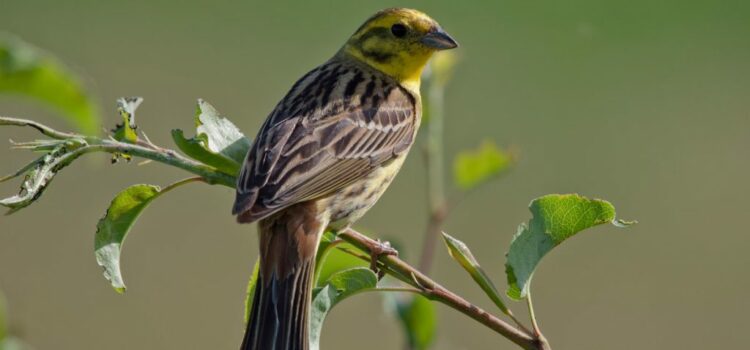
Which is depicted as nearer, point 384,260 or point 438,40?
point 384,260

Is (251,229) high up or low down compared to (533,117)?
up

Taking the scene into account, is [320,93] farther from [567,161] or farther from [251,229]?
[567,161]

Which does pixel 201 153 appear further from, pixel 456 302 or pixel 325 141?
pixel 325 141

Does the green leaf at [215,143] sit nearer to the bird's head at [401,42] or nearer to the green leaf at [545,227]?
the green leaf at [545,227]

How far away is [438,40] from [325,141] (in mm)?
834

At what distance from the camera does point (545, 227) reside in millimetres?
2113

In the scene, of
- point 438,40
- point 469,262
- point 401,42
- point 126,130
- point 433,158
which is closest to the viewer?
point 469,262

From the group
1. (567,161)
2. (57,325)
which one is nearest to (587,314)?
(567,161)

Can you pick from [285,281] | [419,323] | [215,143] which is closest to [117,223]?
[215,143]

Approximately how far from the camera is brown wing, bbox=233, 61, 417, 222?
2.82m

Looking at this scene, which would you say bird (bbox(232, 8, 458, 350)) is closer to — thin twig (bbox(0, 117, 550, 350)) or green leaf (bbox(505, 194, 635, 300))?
thin twig (bbox(0, 117, 550, 350))

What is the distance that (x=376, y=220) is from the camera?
9383mm

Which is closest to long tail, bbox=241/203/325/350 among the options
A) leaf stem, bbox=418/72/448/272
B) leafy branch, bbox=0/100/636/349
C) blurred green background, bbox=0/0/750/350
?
leafy branch, bbox=0/100/636/349

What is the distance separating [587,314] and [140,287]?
300 centimetres
